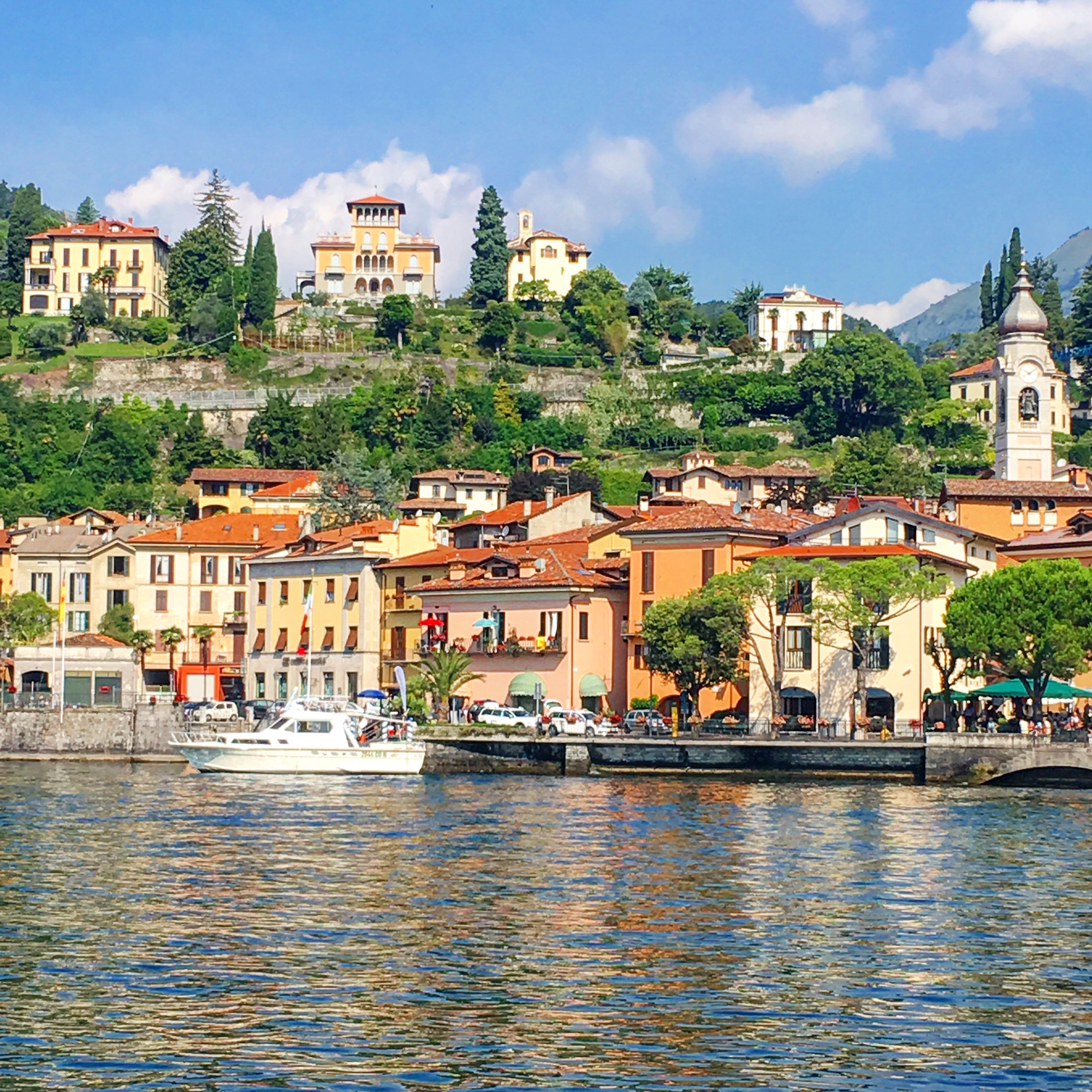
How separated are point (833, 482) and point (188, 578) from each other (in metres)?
40.5

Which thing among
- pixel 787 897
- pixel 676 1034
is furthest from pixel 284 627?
pixel 676 1034

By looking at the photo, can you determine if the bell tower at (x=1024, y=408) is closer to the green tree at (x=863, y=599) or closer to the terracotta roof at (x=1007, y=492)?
the terracotta roof at (x=1007, y=492)

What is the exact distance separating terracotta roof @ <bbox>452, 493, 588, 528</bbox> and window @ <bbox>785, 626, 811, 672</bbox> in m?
23.9

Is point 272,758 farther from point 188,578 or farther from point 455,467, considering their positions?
point 455,467

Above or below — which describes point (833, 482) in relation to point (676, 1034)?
above

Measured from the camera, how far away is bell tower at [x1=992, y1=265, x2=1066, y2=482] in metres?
118

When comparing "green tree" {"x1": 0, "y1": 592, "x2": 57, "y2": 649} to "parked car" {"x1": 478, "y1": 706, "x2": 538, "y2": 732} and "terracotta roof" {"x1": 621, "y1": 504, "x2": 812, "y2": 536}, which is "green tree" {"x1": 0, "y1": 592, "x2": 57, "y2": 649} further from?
"terracotta roof" {"x1": 621, "y1": 504, "x2": 812, "y2": 536}

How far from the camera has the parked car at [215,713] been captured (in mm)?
77625

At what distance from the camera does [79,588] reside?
100500mm

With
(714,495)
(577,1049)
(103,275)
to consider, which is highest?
(103,275)

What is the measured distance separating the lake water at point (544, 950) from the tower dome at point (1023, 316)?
72585 millimetres

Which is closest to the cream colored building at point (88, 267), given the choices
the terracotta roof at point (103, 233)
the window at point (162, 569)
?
the terracotta roof at point (103, 233)

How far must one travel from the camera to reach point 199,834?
47.2 m

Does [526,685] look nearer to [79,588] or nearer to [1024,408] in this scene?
[79,588]
